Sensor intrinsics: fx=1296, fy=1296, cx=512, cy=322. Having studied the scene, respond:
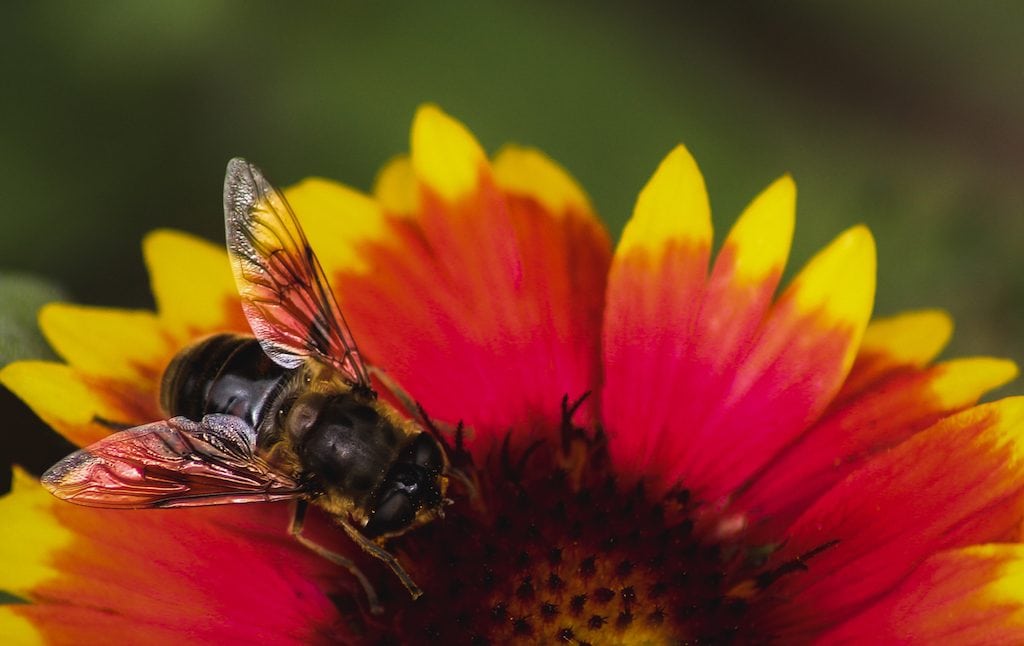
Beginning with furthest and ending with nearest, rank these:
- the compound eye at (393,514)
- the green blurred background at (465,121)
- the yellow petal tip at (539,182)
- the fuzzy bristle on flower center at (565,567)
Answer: the green blurred background at (465,121) → the yellow petal tip at (539,182) → the fuzzy bristle on flower center at (565,567) → the compound eye at (393,514)

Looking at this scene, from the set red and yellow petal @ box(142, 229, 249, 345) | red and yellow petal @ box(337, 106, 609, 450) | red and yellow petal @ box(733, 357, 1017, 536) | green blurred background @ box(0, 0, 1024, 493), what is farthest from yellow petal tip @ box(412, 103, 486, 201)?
green blurred background @ box(0, 0, 1024, 493)

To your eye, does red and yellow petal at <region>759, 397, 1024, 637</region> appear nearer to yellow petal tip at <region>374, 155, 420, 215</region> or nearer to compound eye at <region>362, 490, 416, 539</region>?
compound eye at <region>362, 490, 416, 539</region>

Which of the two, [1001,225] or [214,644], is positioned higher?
[1001,225]

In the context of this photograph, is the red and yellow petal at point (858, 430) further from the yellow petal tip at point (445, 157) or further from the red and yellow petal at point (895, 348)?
the yellow petal tip at point (445, 157)

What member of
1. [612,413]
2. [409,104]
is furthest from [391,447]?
[409,104]

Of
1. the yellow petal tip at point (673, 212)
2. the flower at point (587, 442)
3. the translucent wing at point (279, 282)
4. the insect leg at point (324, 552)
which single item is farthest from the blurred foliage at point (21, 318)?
the yellow petal tip at point (673, 212)

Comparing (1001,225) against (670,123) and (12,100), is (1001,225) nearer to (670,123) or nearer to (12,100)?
(670,123)
